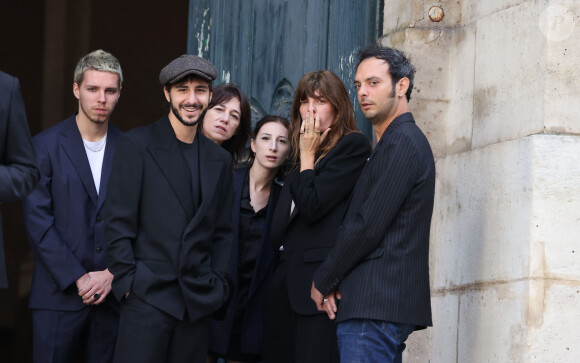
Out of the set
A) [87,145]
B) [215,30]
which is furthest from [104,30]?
[87,145]

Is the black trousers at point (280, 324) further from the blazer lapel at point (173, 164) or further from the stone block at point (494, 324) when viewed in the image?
the stone block at point (494, 324)

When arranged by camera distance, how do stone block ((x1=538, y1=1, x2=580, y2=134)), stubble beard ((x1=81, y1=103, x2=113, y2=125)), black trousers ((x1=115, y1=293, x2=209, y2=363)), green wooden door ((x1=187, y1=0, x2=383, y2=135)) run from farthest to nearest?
green wooden door ((x1=187, y1=0, x2=383, y2=135)), stubble beard ((x1=81, y1=103, x2=113, y2=125)), stone block ((x1=538, y1=1, x2=580, y2=134)), black trousers ((x1=115, y1=293, x2=209, y2=363))

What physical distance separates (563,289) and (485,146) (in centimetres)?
81

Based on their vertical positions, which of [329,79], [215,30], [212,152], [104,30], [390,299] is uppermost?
[104,30]

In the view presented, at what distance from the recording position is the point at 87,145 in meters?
5.22

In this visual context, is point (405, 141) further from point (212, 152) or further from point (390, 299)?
point (212, 152)

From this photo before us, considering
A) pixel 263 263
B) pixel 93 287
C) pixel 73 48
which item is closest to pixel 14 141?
pixel 93 287

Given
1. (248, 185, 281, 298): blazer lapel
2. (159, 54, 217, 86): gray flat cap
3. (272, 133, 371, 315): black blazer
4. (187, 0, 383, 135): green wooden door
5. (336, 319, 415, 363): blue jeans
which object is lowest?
(336, 319, 415, 363): blue jeans

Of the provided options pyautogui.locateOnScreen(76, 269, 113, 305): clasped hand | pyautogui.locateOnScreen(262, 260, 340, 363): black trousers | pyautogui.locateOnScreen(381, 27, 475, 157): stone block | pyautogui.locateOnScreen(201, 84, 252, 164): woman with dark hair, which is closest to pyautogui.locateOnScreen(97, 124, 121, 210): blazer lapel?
pyautogui.locateOnScreen(76, 269, 113, 305): clasped hand

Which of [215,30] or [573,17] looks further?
[215,30]

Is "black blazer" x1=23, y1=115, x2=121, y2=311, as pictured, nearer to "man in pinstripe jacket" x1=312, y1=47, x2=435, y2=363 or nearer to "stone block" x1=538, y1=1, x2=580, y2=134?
"man in pinstripe jacket" x1=312, y1=47, x2=435, y2=363

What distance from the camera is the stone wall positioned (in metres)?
4.45

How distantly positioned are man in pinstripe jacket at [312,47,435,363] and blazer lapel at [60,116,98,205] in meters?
1.32

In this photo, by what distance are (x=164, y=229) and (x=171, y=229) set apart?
0.03 meters
